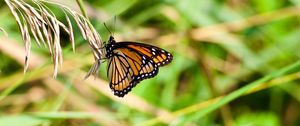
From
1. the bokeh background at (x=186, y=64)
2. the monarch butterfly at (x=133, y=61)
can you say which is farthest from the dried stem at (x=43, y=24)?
the bokeh background at (x=186, y=64)

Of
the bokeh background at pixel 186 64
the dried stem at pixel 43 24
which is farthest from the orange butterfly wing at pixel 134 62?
the bokeh background at pixel 186 64

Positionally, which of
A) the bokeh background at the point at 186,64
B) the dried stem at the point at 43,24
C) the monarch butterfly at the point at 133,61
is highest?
the bokeh background at the point at 186,64

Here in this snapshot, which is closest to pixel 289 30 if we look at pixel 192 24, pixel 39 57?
pixel 192 24

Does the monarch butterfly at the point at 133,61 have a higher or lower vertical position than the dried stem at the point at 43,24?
higher

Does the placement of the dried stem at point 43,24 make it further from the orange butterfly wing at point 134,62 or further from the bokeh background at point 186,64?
the bokeh background at point 186,64

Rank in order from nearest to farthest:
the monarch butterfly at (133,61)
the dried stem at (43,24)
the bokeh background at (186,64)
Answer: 1. the dried stem at (43,24)
2. the monarch butterfly at (133,61)
3. the bokeh background at (186,64)

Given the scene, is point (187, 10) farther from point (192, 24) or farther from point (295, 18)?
point (295, 18)

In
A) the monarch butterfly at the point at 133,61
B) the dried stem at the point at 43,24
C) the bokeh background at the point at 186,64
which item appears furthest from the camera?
the bokeh background at the point at 186,64

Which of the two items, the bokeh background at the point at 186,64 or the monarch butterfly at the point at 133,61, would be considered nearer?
the monarch butterfly at the point at 133,61
